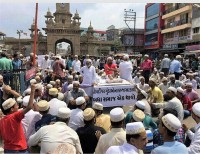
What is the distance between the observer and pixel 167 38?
179 feet

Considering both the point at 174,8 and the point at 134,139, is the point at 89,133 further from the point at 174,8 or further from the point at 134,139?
the point at 174,8

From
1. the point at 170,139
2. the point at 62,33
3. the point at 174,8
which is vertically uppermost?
the point at 174,8

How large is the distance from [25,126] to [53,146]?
5.55 feet

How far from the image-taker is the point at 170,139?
11.1 ft

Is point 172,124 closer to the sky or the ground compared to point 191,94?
closer to the sky

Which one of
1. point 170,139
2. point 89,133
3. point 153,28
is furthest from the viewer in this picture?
point 153,28

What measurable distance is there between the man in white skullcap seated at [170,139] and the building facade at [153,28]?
5419 centimetres

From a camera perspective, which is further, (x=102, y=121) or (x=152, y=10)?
(x=152, y=10)

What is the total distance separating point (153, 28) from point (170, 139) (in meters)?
60.7

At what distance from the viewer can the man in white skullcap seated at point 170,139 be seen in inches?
127

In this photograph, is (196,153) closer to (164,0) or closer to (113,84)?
(164,0)

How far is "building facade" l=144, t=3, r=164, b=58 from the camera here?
57844 mm

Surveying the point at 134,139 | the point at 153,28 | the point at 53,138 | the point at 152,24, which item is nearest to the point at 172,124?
the point at 134,139

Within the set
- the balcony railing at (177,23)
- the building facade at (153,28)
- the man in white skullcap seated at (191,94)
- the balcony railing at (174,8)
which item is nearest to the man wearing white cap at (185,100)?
the man in white skullcap seated at (191,94)
